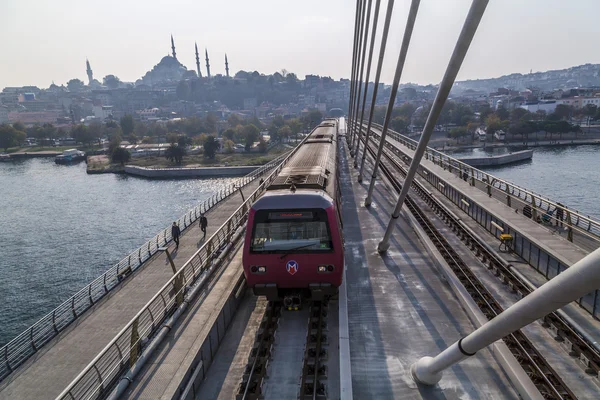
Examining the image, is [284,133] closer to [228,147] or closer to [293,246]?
[228,147]

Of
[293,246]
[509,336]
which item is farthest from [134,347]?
[509,336]

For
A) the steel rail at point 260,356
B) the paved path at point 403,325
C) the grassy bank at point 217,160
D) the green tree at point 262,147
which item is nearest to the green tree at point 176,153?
the grassy bank at point 217,160

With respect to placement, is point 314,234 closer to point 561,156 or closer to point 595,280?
point 595,280

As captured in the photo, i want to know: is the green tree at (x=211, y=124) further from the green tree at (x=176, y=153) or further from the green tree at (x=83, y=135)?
the green tree at (x=176, y=153)

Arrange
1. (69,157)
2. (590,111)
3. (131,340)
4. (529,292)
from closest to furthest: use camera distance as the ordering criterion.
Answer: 1. (131,340)
2. (529,292)
3. (69,157)
4. (590,111)

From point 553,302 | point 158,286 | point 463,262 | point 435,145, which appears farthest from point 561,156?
point 553,302

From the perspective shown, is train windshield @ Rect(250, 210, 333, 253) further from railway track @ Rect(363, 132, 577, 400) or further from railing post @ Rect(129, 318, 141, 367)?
railway track @ Rect(363, 132, 577, 400)
